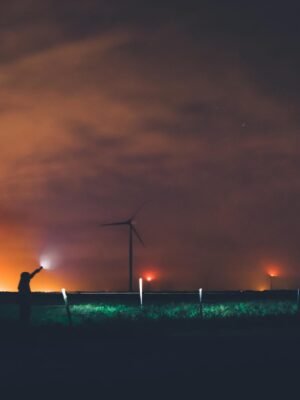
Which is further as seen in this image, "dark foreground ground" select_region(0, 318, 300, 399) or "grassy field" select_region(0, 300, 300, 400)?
"grassy field" select_region(0, 300, 300, 400)

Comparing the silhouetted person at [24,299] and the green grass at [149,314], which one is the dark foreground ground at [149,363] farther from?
the green grass at [149,314]

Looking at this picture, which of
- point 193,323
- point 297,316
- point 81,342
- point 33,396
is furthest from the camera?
point 297,316

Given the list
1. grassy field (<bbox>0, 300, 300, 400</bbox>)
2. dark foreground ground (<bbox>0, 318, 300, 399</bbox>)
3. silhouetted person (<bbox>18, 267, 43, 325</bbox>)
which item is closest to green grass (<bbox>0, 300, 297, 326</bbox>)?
silhouetted person (<bbox>18, 267, 43, 325</bbox>)

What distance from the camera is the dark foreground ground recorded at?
10.6m

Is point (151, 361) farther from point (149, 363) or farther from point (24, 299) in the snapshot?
point (24, 299)

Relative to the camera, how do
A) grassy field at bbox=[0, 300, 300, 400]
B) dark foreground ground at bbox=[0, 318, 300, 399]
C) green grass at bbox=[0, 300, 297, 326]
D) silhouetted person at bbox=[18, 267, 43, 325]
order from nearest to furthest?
dark foreground ground at bbox=[0, 318, 300, 399]
grassy field at bbox=[0, 300, 300, 400]
silhouetted person at bbox=[18, 267, 43, 325]
green grass at bbox=[0, 300, 297, 326]

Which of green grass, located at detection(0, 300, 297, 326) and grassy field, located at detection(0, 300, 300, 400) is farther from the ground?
green grass, located at detection(0, 300, 297, 326)

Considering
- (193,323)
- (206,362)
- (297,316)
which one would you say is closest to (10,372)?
(206,362)

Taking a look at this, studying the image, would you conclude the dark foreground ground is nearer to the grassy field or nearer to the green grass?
the grassy field

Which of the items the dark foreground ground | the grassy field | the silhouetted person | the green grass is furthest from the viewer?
the green grass

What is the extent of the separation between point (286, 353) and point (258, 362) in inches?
73.4

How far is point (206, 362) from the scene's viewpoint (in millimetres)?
13719

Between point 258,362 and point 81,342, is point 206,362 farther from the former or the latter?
point 81,342

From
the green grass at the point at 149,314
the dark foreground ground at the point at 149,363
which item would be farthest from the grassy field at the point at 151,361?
the green grass at the point at 149,314
